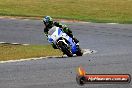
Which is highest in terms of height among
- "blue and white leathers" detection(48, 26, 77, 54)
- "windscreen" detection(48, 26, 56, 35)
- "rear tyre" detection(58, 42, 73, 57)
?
"windscreen" detection(48, 26, 56, 35)

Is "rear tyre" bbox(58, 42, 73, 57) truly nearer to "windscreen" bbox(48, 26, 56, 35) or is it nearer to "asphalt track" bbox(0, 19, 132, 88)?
"windscreen" bbox(48, 26, 56, 35)

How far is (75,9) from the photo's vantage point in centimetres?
3853

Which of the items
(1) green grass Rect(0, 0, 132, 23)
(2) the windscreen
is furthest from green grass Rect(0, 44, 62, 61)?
(1) green grass Rect(0, 0, 132, 23)

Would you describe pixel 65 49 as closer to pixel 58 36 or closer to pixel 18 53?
pixel 58 36

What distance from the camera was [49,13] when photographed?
3669cm

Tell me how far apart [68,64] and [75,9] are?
82.7 feet

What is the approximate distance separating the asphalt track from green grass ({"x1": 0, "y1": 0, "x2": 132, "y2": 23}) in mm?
6520

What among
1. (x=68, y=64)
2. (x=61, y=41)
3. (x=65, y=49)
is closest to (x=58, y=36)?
(x=61, y=41)

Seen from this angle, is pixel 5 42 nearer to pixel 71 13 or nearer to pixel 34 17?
pixel 34 17

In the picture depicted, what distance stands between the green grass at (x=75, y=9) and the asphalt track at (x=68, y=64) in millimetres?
6520

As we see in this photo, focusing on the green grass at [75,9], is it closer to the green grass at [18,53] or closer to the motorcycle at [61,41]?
the green grass at [18,53]

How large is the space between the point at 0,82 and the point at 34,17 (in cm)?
2318

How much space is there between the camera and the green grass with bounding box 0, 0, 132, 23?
112 ft

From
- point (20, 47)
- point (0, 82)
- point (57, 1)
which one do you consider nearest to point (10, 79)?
point (0, 82)
